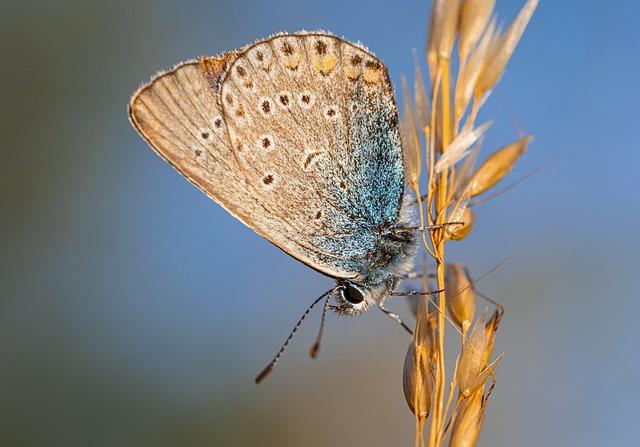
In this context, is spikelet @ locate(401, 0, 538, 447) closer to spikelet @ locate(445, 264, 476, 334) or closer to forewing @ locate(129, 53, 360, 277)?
spikelet @ locate(445, 264, 476, 334)

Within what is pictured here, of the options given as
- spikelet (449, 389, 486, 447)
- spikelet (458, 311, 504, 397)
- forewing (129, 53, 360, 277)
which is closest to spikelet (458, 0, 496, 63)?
spikelet (458, 311, 504, 397)

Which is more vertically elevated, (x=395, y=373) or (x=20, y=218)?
(x=20, y=218)

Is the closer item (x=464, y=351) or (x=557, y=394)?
(x=464, y=351)

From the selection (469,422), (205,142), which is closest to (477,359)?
(469,422)

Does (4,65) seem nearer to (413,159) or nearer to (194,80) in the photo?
(194,80)

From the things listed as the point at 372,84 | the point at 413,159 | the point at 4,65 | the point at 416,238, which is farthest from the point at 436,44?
the point at 4,65

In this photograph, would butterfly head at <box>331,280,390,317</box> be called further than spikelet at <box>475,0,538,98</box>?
Yes

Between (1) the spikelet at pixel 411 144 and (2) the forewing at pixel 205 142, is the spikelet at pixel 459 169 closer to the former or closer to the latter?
(1) the spikelet at pixel 411 144

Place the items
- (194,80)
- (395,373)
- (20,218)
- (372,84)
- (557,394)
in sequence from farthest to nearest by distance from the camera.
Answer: (20,218)
(395,373)
(557,394)
(194,80)
(372,84)
